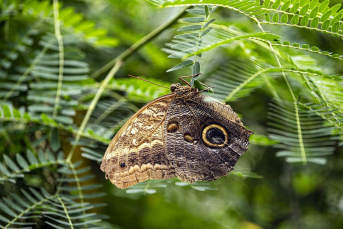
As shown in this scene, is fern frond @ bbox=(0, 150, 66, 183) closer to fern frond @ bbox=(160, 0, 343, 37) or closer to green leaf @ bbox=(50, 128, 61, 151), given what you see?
green leaf @ bbox=(50, 128, 61, 151)

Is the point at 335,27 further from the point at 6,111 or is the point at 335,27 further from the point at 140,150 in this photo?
the point at 6,111

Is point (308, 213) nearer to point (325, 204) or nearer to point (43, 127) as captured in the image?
point (325, 204)

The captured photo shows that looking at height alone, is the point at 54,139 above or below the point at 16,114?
below

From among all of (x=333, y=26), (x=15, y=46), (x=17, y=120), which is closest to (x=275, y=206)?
(x=333, y=26)

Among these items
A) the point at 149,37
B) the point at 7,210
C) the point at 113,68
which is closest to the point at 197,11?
the point at 149,37

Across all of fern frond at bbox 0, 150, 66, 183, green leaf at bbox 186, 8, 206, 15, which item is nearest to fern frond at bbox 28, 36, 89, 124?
fern frond at bbox 0, 150, 66, 183

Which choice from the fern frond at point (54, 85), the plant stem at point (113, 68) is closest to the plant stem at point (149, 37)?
the plant stem at point (113, 68)

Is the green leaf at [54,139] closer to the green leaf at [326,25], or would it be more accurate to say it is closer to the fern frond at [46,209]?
the fern frond at [46,209]
